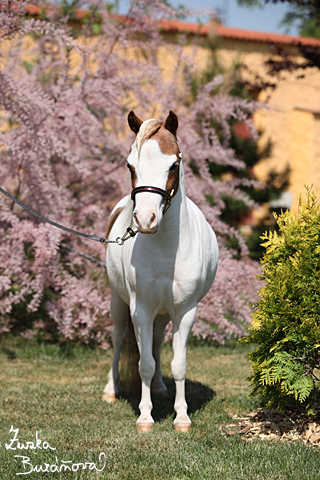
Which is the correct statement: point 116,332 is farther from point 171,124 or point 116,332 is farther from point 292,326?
point 171,124

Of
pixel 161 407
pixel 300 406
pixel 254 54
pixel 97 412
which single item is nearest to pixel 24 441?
pixel 97 412

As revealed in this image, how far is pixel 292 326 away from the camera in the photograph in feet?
10.8

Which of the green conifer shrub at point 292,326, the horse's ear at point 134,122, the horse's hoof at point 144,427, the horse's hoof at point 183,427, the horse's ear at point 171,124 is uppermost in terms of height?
the horse's ear at point 171,124

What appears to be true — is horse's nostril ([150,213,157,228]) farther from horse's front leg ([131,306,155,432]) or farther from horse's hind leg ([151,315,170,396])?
horse's hind leg ([151,315,170,396])

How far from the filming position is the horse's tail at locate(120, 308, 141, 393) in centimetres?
438

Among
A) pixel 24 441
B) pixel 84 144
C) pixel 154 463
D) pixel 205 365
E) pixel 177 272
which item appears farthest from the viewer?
pixel 84 144

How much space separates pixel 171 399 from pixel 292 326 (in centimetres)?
159

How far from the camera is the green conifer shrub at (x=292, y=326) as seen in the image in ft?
10.7

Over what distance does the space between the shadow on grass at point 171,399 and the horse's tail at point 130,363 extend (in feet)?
0.33

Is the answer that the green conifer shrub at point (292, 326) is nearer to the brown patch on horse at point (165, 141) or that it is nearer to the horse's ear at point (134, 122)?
the brown patch on horse at point (165, 141)

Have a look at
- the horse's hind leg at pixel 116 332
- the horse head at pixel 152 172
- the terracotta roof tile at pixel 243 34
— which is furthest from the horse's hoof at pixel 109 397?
the terracotta roof tile at pixel 243 34

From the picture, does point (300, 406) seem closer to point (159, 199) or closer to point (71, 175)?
point (159, 199)

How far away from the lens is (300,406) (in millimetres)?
3803

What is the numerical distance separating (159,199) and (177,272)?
27.2 inches
